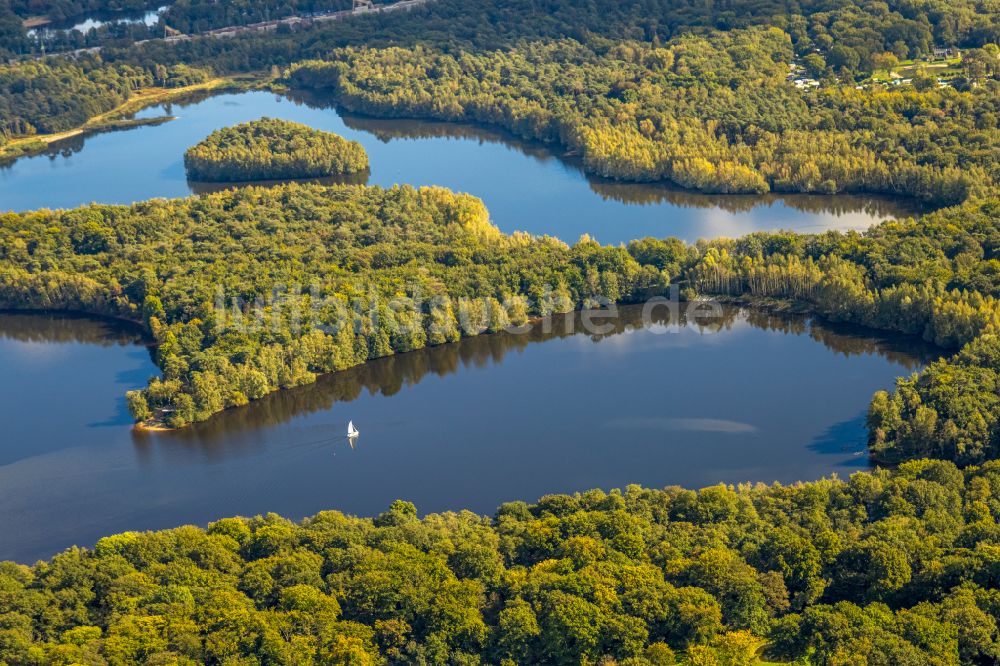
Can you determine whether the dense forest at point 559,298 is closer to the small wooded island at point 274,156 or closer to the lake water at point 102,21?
the small wooded island at point 274,156

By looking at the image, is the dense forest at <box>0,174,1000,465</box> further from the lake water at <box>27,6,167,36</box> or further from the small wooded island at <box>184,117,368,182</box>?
the lake water at <box>27,6,167,36</box>

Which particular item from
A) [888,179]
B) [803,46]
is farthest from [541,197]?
[803,46]

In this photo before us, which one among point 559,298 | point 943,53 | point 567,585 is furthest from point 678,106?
point 567,585

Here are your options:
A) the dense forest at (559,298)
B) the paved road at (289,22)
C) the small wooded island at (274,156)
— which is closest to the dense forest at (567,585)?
the dense forest at (559,298)

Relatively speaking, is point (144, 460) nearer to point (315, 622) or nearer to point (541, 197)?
point (315, 622)

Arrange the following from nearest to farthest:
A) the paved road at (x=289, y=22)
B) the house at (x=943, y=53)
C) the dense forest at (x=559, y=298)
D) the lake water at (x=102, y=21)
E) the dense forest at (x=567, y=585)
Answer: the dense forest at (x=567, y=585) < the dense forest at (x=559, y=298) < the house at (x=943, y=53) < the paved road at (x=289, y=22) < the lake water at (x=102, y=21)

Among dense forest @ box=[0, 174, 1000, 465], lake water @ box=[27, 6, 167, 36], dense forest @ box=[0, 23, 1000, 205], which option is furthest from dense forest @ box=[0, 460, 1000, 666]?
lake water @ box=[27, 6, 167, 36]
